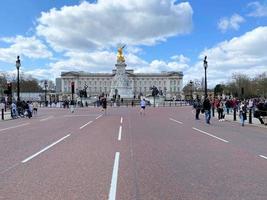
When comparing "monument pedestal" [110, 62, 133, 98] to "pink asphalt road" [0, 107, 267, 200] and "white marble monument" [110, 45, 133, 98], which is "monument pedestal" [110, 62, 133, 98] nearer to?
"white marble monument" [110, 45, 133, 98]

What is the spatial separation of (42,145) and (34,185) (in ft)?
24.3

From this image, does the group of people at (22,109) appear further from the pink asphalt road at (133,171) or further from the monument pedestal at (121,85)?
the monument pedestal at (121,85)

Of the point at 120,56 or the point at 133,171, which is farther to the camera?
the point at 120,56

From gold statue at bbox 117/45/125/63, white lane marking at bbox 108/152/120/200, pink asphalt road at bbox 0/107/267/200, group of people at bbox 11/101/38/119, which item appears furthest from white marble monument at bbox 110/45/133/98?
white lane marking at bbox 108/152/120/200

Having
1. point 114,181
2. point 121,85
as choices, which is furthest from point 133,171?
point 121,85

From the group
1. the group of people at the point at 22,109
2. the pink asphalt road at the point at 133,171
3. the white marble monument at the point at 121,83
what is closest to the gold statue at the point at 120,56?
the white marble monument at the point at 121,83

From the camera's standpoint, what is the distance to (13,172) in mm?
9758

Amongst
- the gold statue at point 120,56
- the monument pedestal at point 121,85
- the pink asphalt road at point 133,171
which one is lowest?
the pink asphalt road at point 133,171

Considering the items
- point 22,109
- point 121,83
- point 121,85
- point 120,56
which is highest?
point 120,56

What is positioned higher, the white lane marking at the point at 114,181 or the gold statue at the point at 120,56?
the gold statue at the point at 120,56

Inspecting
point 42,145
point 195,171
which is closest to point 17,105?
point 42,145

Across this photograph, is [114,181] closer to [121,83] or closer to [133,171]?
[133,171]

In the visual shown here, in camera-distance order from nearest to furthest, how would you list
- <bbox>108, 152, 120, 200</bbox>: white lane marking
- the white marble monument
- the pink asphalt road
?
<bbox>108, 152, 120, 200</bbox>: white lane marking, the pink asphalt road, the white marble monument

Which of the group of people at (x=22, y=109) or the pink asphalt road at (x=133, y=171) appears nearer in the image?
the pink asphalt road at (x=133, y=171)
